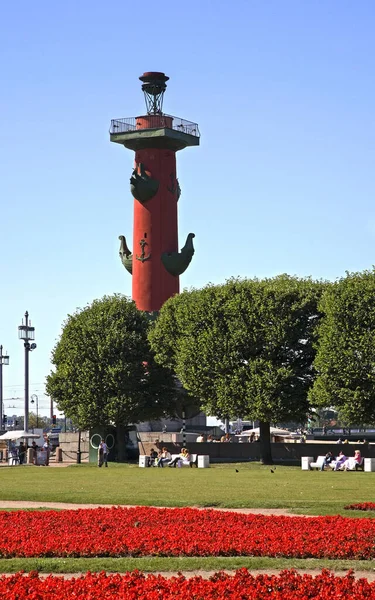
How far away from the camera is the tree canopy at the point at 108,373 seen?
62.8 m

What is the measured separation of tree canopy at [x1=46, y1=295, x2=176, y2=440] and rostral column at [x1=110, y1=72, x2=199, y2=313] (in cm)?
1047

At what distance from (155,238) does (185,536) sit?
57743mm

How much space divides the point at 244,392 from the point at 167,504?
2793 cm

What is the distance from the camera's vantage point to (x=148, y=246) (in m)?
77.0

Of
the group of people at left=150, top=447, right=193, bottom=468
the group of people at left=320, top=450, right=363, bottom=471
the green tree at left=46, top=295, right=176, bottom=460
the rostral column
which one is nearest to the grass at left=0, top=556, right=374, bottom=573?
the group of people at left=320, top=450, right=363, bottom=471

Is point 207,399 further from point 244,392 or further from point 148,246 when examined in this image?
point 148,246

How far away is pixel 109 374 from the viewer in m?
63.2

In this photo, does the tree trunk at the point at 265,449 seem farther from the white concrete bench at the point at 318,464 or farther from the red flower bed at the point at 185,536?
the red flower bed at the point at 185,536

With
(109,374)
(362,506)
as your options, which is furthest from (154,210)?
(362,506)

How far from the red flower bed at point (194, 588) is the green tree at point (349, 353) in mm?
38600

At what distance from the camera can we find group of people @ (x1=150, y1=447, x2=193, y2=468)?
55094 mm

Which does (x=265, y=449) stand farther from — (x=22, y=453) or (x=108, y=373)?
(x=22, y=453)

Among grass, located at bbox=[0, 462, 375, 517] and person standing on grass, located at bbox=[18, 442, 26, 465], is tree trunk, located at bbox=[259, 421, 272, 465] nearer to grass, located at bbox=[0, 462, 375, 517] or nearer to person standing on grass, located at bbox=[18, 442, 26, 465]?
grass, located at bbox=[0, 462, 375, 517]

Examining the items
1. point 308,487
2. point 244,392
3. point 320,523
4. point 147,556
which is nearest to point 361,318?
point 244,392
